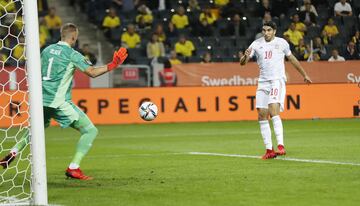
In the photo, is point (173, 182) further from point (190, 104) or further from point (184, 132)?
point (190, 104)

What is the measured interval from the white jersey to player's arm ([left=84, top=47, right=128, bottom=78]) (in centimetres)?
395

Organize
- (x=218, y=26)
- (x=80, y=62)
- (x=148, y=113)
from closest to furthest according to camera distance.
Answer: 1. (x=80, y=62)
2. (x=148, y=113)
3. (x=218, y=26)

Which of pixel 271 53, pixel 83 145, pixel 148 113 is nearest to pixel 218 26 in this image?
pixel 271 53

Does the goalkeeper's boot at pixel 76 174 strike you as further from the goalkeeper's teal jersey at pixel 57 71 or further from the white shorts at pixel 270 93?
the white shorts at pixel 270 93

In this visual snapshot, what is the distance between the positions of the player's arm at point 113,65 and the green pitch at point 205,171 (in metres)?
1.29

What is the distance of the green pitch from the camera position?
28.7ft

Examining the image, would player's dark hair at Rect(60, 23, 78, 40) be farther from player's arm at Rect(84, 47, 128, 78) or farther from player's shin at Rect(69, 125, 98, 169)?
player's shin at Rect(69, 125, 98, 169)

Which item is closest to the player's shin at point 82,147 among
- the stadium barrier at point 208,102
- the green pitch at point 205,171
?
the green pitch at point 205,171

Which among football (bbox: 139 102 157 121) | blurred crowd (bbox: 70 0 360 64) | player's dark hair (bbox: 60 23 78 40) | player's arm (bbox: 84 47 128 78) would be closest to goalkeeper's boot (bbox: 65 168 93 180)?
player's arm (bbox: 84 47 128 78)

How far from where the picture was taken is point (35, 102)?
8680mm

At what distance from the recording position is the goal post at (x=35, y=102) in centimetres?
860

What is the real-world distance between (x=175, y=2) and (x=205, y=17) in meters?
1.69

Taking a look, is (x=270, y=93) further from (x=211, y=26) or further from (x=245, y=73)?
(x=211, y=26)

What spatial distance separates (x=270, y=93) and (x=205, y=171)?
295 centimetres
